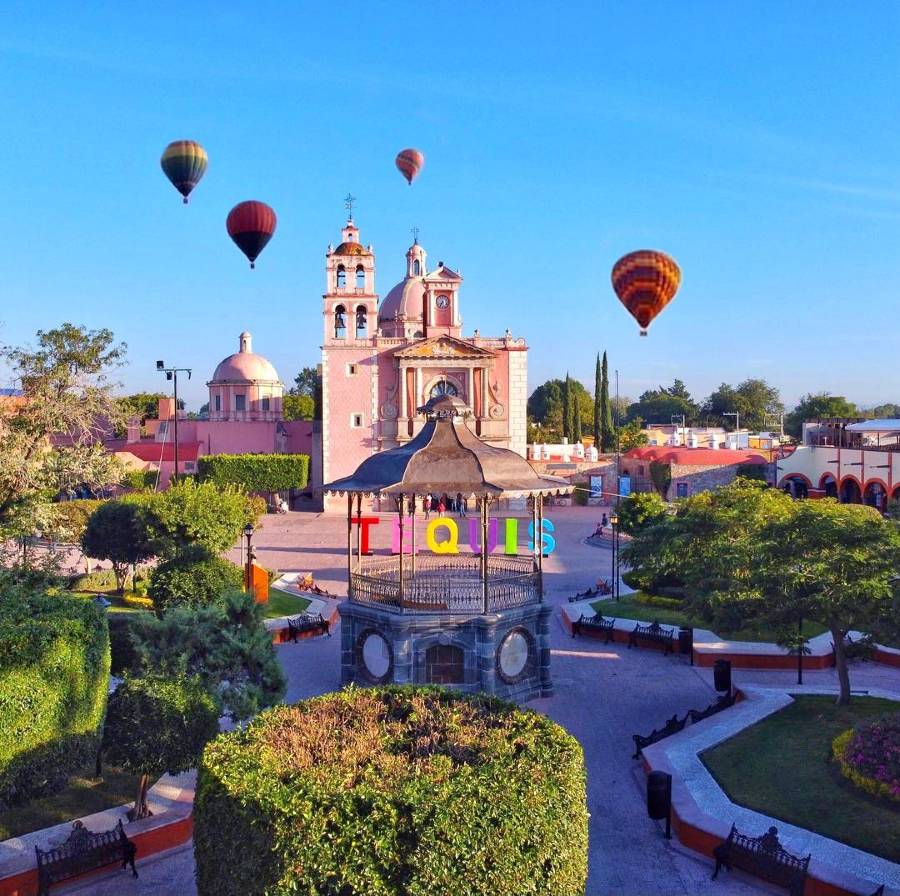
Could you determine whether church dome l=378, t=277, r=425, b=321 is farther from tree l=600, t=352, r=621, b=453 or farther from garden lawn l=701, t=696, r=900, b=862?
garden lawn l=701, t=696, r=900, b=862

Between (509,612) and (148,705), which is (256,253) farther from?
(148,705)

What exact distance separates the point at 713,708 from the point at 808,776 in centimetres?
334

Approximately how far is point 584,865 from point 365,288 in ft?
162

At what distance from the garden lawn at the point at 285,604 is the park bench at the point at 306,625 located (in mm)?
1027

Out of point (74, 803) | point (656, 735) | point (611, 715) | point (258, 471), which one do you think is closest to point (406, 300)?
point (258, 471)

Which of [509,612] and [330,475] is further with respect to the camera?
[330,475]

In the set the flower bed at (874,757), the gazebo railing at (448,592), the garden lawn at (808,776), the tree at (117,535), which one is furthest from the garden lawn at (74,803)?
the tree at (117,535)

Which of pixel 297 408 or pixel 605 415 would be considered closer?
pixel 605 415

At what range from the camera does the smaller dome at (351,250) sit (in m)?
55.1

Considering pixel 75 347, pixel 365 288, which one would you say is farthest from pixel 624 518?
pixel 365 288

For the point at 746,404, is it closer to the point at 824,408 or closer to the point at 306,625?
the point at 824,408

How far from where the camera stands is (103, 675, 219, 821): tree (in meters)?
11.5

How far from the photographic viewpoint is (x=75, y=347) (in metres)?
24.5

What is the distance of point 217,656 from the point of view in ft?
41.6
